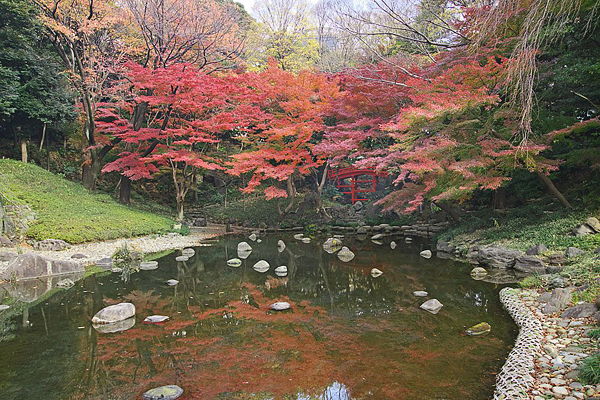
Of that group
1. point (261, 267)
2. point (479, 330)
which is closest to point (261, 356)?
point (479, 330)

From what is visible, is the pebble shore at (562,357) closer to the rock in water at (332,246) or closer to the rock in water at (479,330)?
the rock in water at (479,330)

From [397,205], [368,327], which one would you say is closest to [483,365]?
[368,327]

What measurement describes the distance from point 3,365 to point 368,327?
13.4 ft

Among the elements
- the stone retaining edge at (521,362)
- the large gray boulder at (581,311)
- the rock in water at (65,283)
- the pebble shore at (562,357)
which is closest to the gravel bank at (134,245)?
the rock in water at (65,283)

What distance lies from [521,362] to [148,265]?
24.4 ft

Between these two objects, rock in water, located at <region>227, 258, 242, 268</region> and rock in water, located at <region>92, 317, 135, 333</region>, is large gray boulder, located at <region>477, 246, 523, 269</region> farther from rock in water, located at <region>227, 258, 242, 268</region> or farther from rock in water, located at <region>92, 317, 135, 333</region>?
rock in water, located at <region>92, 317, 135, 333</region>

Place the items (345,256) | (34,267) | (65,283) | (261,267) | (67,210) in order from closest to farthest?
(65,283), (34,267), (261,267), (345,256), (67,210)

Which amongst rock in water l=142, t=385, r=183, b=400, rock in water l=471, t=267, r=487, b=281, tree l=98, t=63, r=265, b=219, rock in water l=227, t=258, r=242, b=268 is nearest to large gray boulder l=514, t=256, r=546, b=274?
rock in water l=471, t=267, r=487, b=281

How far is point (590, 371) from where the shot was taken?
2748 millimetres

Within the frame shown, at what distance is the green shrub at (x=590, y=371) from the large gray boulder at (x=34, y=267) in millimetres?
8317

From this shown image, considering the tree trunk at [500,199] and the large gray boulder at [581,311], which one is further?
the tree trunk at [500,199]

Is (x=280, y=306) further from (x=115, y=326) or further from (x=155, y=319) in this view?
(x=115, y=326)

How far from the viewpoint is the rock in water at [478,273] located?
718cm

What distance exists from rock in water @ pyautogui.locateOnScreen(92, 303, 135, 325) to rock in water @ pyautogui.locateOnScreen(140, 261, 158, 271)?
3099mm
